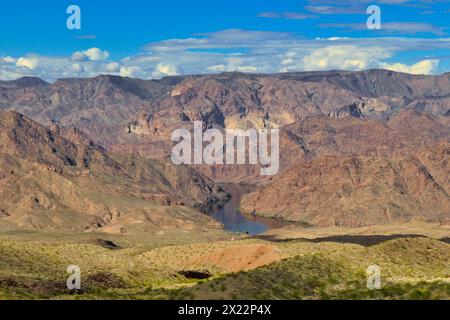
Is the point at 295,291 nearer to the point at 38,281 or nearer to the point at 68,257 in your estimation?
the point at 38,281

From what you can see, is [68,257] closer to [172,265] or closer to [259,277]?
[172,265]

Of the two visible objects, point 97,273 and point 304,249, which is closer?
point 97,273
